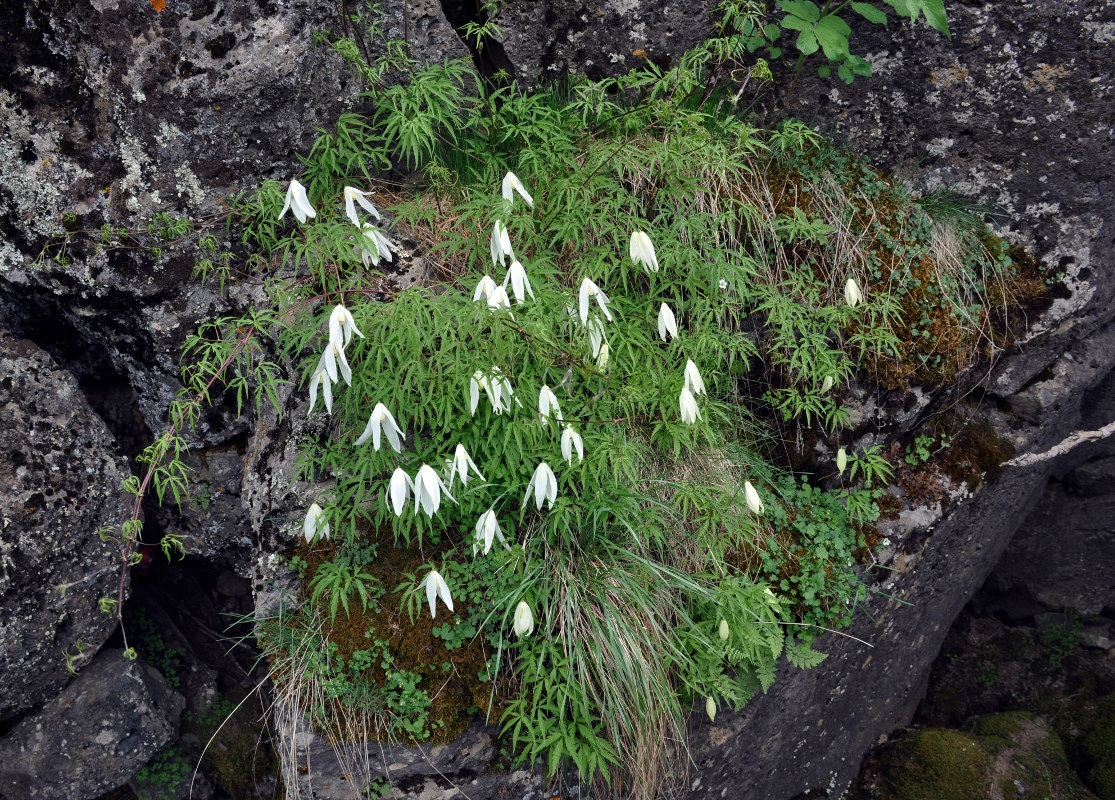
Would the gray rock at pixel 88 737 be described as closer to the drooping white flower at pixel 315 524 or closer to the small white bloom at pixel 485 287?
the drooping white flower at pixel 315 524

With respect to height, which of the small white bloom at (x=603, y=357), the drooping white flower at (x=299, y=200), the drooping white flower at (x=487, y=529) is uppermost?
the drooping white flower at (x=299, y=200)

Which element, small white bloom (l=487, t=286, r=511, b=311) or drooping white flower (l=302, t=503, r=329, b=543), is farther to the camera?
drooping white flower (l=302, t=503, r=329, b=543)

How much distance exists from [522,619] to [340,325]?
1.24m

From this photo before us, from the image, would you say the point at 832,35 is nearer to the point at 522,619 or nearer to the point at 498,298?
the point at 498,298

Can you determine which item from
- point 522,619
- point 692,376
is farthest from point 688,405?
point 522,619

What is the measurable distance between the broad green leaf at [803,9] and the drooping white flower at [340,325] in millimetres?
2601

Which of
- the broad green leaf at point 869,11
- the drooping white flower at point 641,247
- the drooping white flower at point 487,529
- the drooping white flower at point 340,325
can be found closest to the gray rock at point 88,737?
the drooping white flower at point 487,529

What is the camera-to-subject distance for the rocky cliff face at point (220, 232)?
11.1 feet

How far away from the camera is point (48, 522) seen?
339 cm

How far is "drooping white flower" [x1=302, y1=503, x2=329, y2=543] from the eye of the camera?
2930 mm

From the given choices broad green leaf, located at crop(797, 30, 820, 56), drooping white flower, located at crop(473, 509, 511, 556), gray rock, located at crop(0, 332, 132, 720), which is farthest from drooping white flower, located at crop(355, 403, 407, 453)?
broad green leaf, located at crop(797, 30, 820, 56)

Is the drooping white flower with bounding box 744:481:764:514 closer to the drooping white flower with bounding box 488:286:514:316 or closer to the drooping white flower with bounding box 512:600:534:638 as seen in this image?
the drooping white flower with bounding box 512:600:534:638

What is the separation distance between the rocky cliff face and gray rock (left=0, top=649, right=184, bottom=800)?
27 mm

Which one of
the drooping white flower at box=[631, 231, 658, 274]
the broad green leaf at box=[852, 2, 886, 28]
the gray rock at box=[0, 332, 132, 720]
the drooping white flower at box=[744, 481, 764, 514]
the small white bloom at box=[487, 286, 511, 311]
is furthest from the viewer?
the broad green leaf at box=[852, 2, 886, 28]
